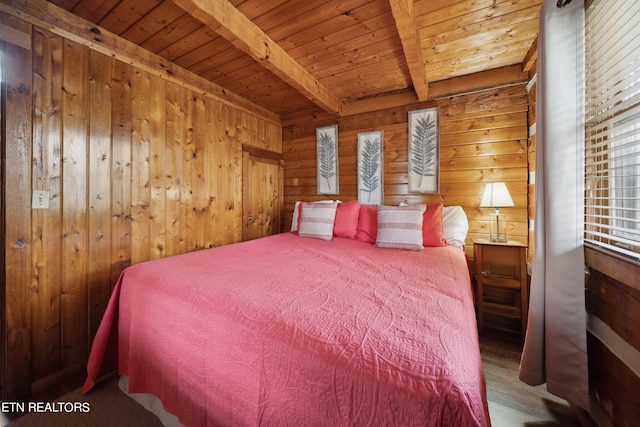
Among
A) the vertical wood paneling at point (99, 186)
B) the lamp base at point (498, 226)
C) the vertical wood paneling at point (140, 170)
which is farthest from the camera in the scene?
the lamp base at point (498, 226)

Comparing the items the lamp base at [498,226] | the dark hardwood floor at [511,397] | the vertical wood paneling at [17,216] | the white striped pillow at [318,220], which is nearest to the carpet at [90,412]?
the dark hardwood floor at [511,397]

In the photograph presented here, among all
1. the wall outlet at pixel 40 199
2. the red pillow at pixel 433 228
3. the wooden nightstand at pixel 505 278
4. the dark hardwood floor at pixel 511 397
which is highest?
the wall outlet at pixel 40 199

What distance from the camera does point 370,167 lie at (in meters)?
3.00

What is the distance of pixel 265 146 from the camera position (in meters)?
3.34

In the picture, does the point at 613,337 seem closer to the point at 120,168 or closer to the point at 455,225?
the point at 455,225

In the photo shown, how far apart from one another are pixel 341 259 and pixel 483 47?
2.05 m

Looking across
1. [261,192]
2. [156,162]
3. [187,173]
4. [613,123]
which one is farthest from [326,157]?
[613,123]

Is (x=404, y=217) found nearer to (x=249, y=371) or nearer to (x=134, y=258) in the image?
(x=249, y=371)

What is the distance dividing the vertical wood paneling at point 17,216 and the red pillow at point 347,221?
2216 millimetres

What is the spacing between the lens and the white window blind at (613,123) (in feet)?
3.04

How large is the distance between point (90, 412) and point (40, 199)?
4.15ft

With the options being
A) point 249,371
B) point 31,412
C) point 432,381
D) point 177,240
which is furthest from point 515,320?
point 31,412

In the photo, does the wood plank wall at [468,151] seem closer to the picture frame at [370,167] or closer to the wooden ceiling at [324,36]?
the picture frame at [370,167]

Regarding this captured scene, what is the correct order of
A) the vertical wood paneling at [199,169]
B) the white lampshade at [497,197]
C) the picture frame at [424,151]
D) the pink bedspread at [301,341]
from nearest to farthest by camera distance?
the pink bedspread at [301,341] → the white lampshade at [497,197] → the vertical wood paneling at [199,169] → the picture frame at [424,151]
